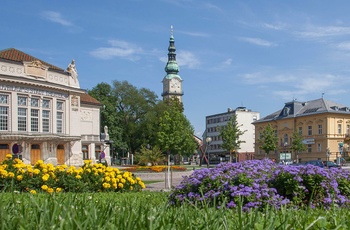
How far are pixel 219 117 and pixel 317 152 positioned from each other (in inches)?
2374

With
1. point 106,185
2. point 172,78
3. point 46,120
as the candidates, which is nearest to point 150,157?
point 46,120

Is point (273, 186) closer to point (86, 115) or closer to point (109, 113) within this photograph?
point (86, 115)

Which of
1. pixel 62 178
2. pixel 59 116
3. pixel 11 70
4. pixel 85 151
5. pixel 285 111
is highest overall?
pixel 11 70

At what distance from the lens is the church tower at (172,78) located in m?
140

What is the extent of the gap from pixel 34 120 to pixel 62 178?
44.9 metres

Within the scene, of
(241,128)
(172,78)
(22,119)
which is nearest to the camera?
(22,119)

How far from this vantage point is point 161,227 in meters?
2.41

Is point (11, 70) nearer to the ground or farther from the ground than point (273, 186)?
farther from the ground

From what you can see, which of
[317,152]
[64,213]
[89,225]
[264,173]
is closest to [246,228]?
[89,225]

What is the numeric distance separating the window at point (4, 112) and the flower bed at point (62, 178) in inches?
1607

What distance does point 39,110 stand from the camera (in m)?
56.0

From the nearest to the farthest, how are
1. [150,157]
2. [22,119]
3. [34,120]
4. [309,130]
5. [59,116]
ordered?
[150,157] → [22,119] → [34,120] → [59,116] → [309,130]

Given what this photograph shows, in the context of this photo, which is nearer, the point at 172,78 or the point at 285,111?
the point at 285,111

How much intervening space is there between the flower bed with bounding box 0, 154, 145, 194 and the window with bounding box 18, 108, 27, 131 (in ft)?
138
